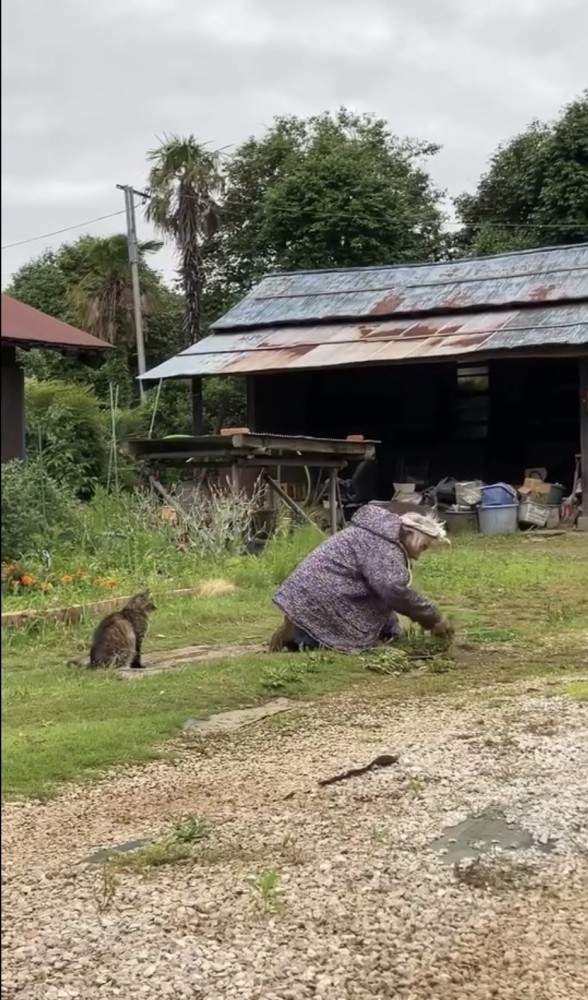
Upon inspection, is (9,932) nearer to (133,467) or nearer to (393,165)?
(133,467)

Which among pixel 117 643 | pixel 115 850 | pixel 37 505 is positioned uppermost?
pixel 37 505

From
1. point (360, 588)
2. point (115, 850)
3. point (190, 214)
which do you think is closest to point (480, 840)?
point (115, 850)

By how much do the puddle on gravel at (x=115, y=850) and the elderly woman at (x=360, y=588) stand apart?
10.7ft

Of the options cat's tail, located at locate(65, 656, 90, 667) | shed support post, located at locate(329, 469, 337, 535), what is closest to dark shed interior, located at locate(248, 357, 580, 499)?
shed support post, located at locate(329, 469, 337, 535)

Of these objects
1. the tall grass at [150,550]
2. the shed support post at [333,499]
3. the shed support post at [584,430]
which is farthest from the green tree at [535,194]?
the tall grass at [150,550]

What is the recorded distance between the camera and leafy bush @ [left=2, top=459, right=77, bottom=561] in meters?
8.18

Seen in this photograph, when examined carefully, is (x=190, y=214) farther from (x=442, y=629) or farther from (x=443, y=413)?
(x=442, y=629)

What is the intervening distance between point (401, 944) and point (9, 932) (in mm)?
1187

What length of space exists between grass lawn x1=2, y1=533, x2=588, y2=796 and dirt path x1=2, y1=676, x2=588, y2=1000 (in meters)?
0.37

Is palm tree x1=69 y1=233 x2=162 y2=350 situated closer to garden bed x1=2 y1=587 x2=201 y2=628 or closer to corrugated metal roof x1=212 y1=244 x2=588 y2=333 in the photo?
corrugated metal roof x1=212 y1=244 x2=588 y2=333

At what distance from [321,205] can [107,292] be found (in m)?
5.85

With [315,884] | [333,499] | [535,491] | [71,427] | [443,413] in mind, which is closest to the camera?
[315,884]

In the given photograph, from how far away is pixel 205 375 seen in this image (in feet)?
60.4

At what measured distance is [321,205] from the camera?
91.5 ft
